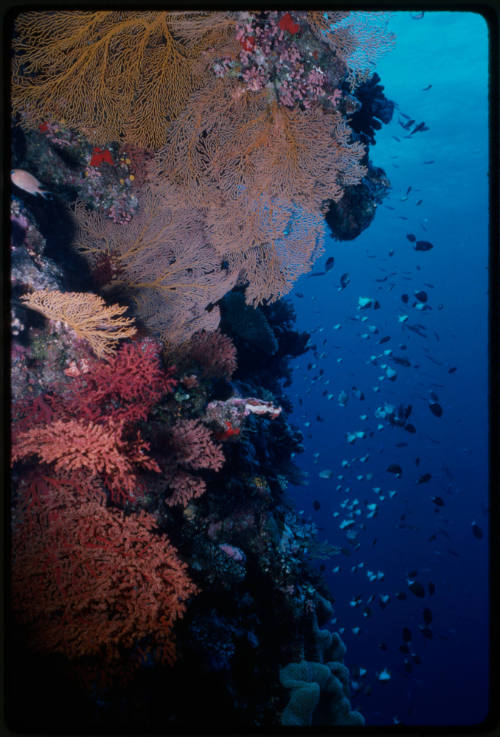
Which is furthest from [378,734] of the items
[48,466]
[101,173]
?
[101,173]

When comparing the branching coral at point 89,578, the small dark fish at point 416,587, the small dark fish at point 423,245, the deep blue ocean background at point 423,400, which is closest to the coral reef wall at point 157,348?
the branching coral at point 89,578

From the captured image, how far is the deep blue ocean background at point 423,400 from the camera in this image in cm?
1961

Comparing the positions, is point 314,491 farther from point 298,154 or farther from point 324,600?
point 298,154

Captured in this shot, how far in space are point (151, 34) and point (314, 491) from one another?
6571 centimetres

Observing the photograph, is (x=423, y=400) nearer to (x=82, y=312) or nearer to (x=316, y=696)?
(x=316, y=696)

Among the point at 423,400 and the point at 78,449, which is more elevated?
the point at 78,449

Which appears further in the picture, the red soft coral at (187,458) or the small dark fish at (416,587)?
the small dark fish at (416,587)

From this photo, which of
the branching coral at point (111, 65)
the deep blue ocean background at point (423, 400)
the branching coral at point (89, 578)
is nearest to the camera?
the branching coral at point (89, 578)

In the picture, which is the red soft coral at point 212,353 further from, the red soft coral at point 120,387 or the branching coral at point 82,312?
the branching coral at point 82,312

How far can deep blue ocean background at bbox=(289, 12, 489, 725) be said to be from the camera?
19609 millimetres

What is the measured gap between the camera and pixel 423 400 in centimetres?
5272

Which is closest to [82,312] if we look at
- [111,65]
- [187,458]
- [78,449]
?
[78,449]

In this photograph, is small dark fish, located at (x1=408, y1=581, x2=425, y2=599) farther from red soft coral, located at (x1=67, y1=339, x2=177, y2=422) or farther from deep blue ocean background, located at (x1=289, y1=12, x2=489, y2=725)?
red soft coral, located at (x1=67, y1=339, x2=177, y2=422)

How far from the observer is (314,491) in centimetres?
6344
